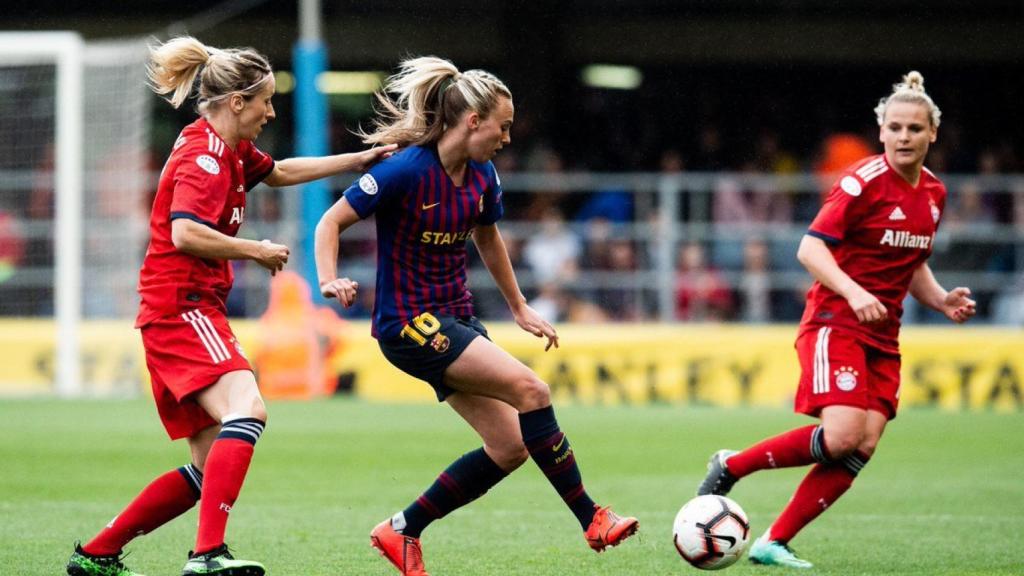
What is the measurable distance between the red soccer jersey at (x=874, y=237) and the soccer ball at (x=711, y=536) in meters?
1.13

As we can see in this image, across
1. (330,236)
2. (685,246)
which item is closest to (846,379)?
(330,236)

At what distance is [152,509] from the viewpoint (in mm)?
6113

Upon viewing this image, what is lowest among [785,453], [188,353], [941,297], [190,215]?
[785,453]

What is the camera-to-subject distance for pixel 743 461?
7.13 m

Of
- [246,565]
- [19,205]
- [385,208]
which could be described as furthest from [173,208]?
[19,205]

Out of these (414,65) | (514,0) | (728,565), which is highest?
(514,0)

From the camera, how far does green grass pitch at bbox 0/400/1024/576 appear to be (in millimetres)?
6914

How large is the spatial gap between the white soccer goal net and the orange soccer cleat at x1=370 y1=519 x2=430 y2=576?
35.5 feet

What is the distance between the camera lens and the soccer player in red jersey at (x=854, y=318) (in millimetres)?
6812

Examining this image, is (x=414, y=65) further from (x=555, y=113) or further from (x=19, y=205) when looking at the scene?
(x=555, y=113)

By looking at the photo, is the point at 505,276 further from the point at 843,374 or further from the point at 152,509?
the point at 152,509

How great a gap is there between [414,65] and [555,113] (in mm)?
17742

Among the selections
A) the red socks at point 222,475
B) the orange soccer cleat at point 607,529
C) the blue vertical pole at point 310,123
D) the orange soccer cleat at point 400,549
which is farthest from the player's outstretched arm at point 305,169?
the blue vertical pole at point 310,123

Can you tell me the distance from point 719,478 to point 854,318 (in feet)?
3.13
